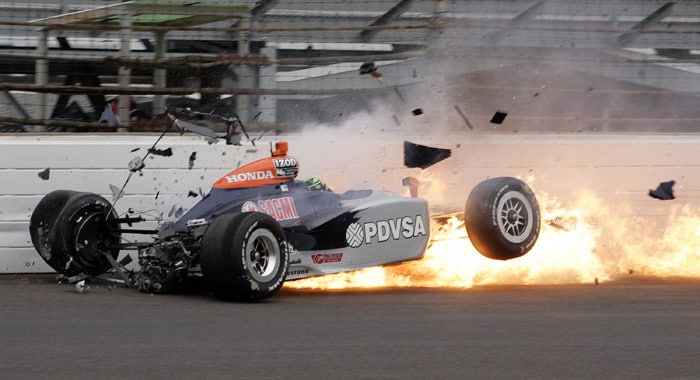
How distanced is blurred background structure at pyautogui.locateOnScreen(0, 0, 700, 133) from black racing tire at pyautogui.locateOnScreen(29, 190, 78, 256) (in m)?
1.53

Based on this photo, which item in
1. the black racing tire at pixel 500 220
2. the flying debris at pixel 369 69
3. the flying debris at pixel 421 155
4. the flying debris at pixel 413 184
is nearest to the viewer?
the black racing tire at pixel 500 220

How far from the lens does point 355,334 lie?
20.5 ft

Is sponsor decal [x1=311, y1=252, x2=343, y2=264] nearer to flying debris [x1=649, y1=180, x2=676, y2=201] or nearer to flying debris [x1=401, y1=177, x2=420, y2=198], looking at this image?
flying debris [x1=401, y1=177, x2=420, y2=198]

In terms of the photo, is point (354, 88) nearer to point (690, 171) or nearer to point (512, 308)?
point (690, 171)

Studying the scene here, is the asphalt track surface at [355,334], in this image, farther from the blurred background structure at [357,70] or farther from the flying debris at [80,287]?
the blurred background structure at [357,70]

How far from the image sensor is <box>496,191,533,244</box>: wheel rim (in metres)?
8.69

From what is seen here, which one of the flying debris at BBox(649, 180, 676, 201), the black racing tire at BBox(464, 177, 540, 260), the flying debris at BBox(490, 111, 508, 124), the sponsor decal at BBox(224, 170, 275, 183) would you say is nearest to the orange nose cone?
the sponsor decal at BBox(224, 170, 275, 183)

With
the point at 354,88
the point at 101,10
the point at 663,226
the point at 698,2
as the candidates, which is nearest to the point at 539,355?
the point at 663,226

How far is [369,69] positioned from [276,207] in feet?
10.7

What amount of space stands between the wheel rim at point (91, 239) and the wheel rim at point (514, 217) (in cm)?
297

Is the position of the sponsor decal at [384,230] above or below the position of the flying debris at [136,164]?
below

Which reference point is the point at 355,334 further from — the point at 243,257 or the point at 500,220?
the point at 500,220

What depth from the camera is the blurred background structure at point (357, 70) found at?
34.8ft

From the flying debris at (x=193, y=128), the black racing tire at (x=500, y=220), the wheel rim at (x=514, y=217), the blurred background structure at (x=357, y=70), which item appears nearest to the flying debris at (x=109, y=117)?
the blurred background structure at (x=357, y=70)
